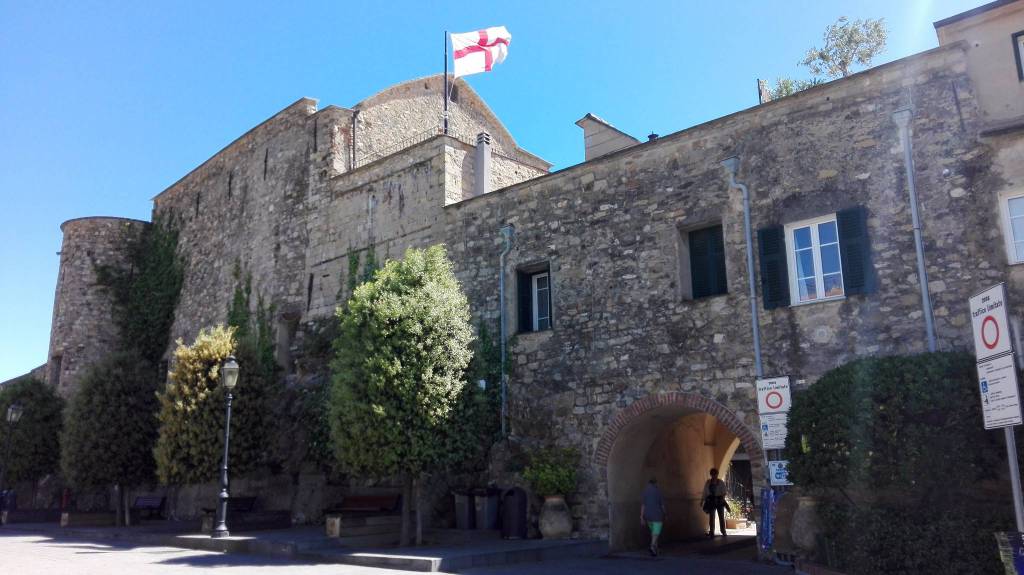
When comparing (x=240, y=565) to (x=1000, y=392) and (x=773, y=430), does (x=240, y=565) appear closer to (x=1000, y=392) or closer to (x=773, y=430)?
(x=773, y=430)

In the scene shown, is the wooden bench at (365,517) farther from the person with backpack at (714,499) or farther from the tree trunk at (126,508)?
the tree trunk at (126,508)

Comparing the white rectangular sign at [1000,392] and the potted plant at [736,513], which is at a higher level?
the white rectangular sign at [1000,392]

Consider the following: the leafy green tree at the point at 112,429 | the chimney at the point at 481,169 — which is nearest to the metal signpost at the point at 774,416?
the chimney at the point at 481,169

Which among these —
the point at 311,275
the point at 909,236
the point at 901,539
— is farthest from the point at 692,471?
the point at 311,275

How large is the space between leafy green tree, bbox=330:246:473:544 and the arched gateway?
9.87 feet

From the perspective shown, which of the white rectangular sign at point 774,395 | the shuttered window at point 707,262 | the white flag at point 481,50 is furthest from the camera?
the white flag at point 481,50

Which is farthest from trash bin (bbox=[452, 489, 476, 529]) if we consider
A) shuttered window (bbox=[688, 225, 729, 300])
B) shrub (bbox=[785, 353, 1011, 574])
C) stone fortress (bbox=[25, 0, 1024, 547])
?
shrub (bbox=[785, 353, 1011, 574])

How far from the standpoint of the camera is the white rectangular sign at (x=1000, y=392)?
631 centimetres

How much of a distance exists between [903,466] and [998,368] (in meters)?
2.77

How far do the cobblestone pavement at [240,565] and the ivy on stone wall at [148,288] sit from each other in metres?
15.2

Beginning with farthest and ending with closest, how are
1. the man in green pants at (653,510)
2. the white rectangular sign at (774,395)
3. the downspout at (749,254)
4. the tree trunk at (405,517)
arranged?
the tree trunk at (405,517) → the man in green pants at (653,510) → the downspout at (749,254) → the white rectangular sign at (774,395)

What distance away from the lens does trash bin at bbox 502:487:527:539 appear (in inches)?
573

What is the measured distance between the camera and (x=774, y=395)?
12344 mm

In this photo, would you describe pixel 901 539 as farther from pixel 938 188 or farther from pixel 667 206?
pixel 667 206
